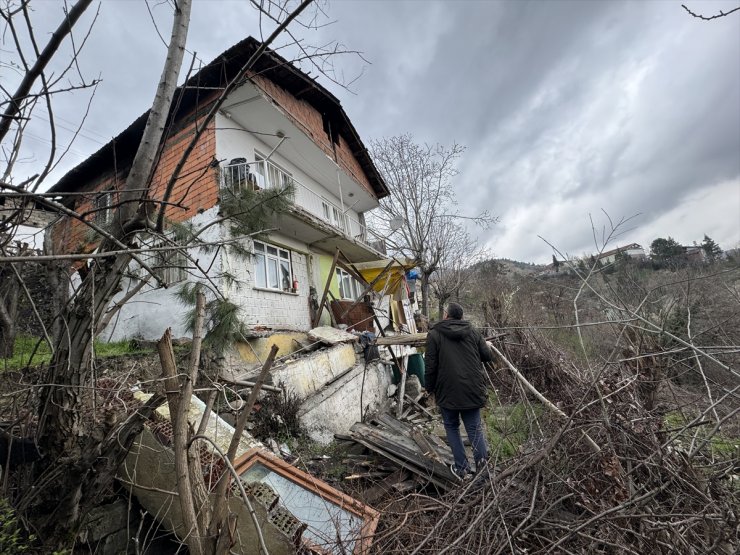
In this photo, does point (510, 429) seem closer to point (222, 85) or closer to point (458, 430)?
point (458, 430)

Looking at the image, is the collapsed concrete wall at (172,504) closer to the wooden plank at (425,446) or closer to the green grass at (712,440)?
the wooden plank at (425,446)

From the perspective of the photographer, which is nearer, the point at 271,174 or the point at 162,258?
the point at 162,258

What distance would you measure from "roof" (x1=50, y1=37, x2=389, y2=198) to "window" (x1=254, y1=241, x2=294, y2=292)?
3.43 m

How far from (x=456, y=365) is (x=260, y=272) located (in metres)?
5.76

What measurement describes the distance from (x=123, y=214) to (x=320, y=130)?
11.2 meters

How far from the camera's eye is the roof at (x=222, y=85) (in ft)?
24.5

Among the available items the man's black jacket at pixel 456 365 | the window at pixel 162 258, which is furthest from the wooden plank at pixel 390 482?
the window at pixel 162 258

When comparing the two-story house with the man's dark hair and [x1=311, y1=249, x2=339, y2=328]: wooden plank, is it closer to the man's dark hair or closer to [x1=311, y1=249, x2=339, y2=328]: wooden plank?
[x1=311, y1=249, x2=339, y2=328]: wooden plank

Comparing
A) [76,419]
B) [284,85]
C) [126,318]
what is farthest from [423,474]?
[284,85]

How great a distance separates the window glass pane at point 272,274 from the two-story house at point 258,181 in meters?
0.03

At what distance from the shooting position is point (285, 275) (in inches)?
362

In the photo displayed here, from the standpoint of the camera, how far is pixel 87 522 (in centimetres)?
221

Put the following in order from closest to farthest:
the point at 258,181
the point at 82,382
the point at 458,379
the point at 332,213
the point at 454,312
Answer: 1. the point at 82,382
2. the point at 458,379
3. the point at 454,312
4. the point at 258,181
5. the point at 332,213

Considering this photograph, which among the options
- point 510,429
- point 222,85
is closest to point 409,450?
point 510,429
